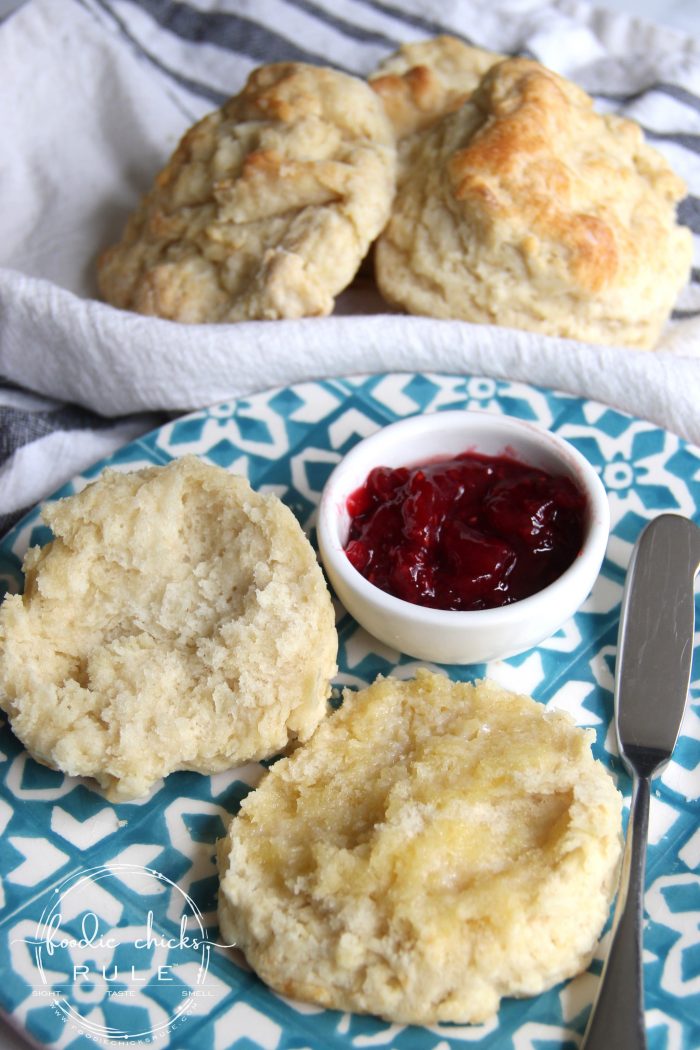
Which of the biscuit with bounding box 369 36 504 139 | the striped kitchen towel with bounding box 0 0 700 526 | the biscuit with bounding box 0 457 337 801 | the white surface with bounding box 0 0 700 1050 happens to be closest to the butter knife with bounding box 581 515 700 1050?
the white surface with bounding box 0 0 700 1050

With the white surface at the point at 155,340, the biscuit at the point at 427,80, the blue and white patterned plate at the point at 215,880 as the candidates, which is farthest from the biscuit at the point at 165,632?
the biscuit at the point at 427,80

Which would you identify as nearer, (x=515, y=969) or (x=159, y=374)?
(x=515, y=969)

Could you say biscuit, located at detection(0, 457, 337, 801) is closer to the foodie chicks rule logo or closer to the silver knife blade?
the foodie chicks rule logo

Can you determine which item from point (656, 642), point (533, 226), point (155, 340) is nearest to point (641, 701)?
point (656, 642)

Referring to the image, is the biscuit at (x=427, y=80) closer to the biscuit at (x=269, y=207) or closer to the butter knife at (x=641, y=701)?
the biscuit at (x=269, y=207)

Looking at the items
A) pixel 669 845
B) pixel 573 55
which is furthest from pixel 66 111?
pixel 669 845

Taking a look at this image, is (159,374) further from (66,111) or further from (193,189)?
(66,111)
